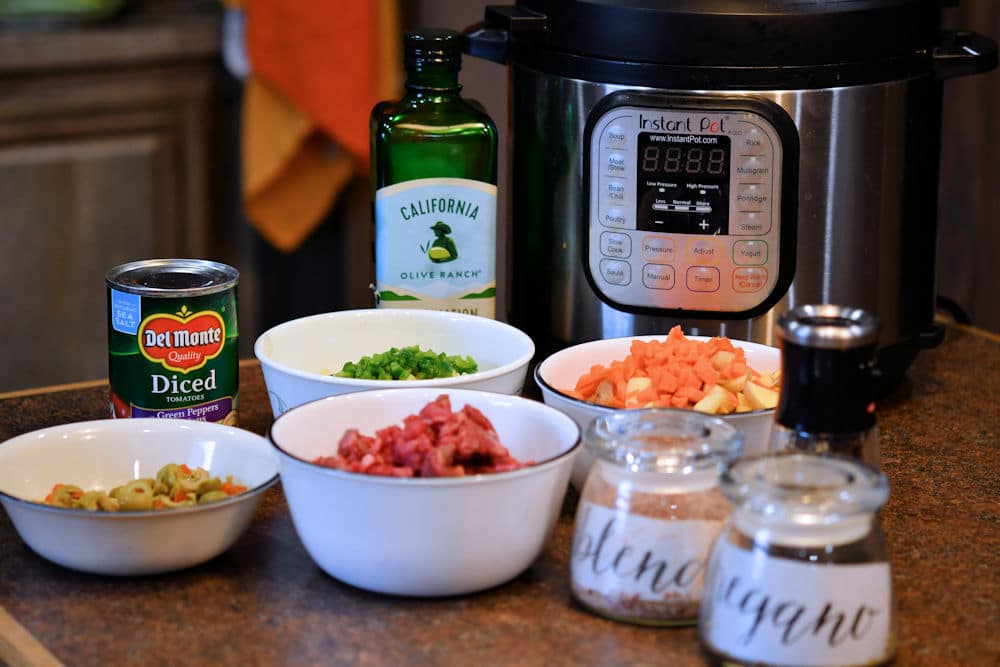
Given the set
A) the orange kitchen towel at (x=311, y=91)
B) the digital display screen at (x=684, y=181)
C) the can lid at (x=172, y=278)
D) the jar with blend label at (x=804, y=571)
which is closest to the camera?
the jar with blend label at (x=804, y=571)

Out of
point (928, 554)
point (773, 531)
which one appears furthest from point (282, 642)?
point (928, 554)

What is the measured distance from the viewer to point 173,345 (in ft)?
3.09

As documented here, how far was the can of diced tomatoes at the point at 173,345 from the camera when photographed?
93 centimetres

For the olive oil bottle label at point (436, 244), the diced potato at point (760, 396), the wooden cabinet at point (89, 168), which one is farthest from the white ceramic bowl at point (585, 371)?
the wooden cabinet at point (89, 168)

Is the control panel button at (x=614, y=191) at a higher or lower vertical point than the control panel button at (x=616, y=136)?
lower

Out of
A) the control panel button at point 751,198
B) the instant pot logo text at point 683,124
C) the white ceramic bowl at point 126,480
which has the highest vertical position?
the instant pot logo text at point 683,124

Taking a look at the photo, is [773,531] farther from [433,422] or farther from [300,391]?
[300,391]

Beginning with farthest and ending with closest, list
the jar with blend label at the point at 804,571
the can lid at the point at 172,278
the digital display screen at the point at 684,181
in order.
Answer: the digital display screen at the point at 684,181
the can lid at the point at 172,278
the jar with blend label at the point at 804,571

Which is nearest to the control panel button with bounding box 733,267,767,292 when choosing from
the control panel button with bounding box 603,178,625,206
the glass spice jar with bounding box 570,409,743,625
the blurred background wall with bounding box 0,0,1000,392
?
the control panel button with bounding box 603,178,625,206

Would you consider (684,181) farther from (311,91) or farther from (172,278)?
(311,91)

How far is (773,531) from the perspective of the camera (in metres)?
0.67

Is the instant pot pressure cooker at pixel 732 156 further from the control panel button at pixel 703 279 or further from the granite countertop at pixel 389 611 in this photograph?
the granite countertop at pixel 389 611

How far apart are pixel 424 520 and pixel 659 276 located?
384 mm

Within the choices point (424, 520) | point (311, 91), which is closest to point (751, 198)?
point (424, 520)
